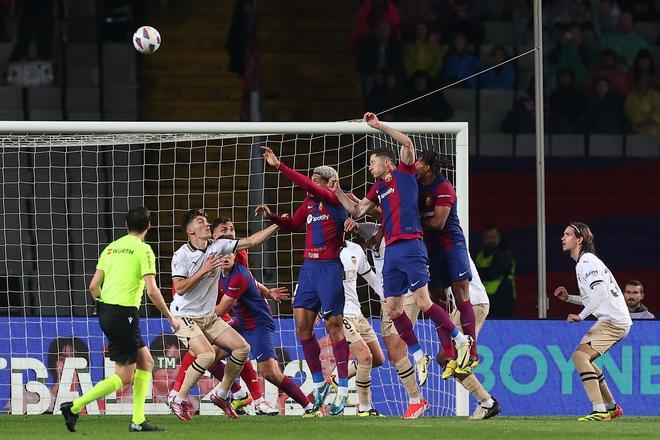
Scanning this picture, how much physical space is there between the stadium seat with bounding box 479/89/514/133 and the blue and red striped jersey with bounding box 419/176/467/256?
789 centimetres

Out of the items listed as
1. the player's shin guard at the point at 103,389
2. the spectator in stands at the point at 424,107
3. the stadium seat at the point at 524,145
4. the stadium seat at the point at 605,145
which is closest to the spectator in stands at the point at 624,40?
the stadium seat at the point at 605,145

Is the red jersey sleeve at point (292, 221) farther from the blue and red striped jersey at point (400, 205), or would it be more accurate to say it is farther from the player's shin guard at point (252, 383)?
the player's shin guard at point (252, 383)

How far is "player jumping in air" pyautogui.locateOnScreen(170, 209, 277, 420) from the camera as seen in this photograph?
13234mm

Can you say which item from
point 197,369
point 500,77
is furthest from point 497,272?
point 197,369

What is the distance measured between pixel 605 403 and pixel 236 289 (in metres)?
3.37

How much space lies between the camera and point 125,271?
1166cm

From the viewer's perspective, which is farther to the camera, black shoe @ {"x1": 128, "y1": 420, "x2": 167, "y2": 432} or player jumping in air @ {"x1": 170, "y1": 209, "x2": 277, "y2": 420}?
player jumping in air @ {"x1": 170, "y1": 209, "x2": 277, "y2": 420}

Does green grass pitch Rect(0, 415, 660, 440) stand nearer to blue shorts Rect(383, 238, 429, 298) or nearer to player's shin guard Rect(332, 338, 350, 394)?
player's shin guard Rect(332, 338, 350, 394)

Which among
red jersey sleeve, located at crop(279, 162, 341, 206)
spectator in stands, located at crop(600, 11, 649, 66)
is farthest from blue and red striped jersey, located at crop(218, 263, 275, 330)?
spectator in stands, located at crop(600, 11, 649, 66)

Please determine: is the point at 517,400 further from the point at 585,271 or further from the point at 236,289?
the point at 236,289

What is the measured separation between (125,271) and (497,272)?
25.6 ft

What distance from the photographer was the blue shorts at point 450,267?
1316 centimetres

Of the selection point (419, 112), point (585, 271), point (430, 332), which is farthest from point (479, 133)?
point (585, 271)

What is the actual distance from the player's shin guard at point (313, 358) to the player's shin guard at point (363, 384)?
0.51 metres
